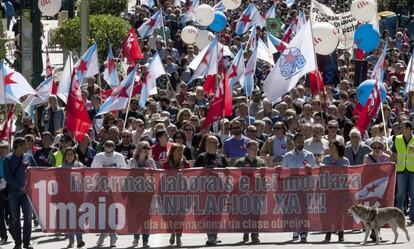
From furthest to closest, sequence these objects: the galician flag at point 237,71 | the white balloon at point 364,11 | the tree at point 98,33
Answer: the tree at point 98,33
the white balloon at point 364,11
the galician flag at point 237,71

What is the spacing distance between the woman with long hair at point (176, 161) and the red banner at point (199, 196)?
0.41 ft

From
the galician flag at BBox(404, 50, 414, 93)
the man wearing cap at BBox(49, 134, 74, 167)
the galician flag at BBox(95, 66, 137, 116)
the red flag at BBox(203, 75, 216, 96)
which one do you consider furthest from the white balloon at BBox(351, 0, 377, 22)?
the man wearing cap at BBox(49, 134, 74, 167)

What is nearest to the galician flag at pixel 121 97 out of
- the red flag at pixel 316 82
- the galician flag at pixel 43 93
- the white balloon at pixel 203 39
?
the galician flag at pixel 43 93

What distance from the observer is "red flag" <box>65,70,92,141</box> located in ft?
66.6

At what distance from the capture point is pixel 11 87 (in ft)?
72.7

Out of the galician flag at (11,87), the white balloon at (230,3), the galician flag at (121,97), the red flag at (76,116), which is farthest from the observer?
the white balloon at (230,3)

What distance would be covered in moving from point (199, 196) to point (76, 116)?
2.66 metres

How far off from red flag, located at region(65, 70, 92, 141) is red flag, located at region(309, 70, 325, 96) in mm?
3625

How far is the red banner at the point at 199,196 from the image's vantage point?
18562 millimetres

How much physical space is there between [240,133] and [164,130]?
1.00 m

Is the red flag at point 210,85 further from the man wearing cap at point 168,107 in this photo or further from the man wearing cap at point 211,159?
the man wearing cap at point 211,159

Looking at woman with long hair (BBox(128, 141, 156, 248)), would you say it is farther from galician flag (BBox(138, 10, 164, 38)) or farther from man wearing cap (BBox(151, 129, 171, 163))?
galician flag (BBox(138, 10, 164, 38))

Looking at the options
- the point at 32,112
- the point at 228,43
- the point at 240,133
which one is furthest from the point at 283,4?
the point at 240,133

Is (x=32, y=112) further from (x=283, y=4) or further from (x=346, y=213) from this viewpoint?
(x=283, y=4)
